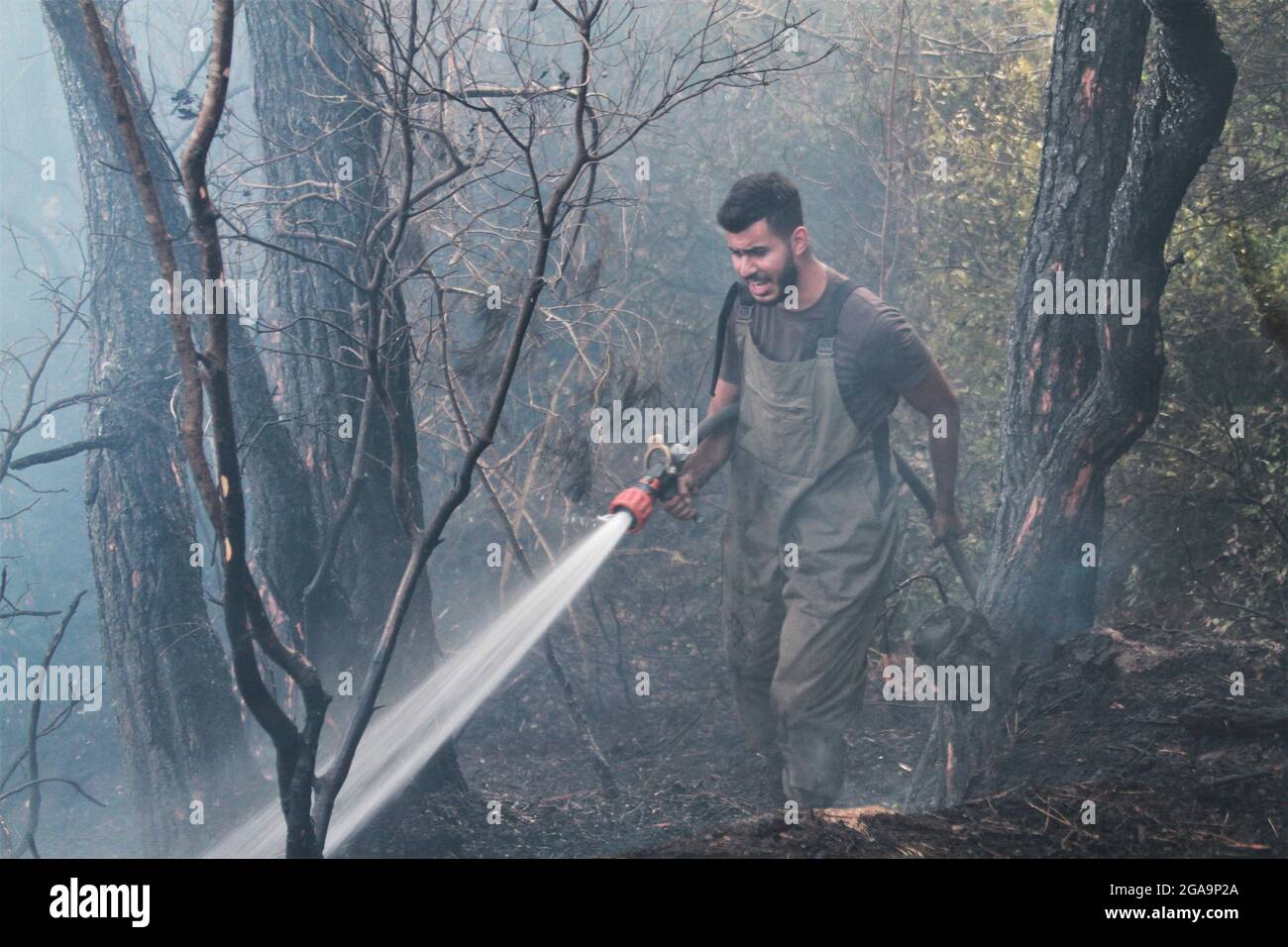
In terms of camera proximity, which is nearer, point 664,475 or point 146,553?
point 664,475

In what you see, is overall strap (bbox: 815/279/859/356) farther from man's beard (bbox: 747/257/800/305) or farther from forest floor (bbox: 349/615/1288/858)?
forest floor (bbox: 349/615/1288/858)

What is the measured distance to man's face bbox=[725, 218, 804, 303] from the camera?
14.6ft

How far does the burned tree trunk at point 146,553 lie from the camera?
6426 millimetres

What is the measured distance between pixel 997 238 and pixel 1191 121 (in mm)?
3913

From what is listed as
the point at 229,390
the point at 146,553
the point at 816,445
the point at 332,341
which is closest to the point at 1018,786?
the point at 816,445

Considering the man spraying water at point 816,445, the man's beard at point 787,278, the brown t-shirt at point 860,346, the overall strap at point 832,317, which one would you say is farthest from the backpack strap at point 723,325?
the overall strap at point 832,317

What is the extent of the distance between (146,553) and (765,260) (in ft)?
14.0

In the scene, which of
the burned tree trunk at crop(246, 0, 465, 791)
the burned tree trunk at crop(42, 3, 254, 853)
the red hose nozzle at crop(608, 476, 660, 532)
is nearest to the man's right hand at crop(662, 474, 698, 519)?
the red hose nozzle at crop(608, 476, 660, 532)

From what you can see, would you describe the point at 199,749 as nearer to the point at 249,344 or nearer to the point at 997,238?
the point at 249,344

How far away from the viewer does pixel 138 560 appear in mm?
6398

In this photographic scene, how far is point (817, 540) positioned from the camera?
4.57 m

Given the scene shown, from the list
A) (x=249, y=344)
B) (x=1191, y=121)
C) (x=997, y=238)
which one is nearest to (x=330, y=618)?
(x=249, y=344)

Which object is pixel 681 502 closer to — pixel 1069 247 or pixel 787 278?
pixel 787 278

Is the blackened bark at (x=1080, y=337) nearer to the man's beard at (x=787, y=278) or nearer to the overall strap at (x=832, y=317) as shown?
the overall strap at (x=832, y=317)
